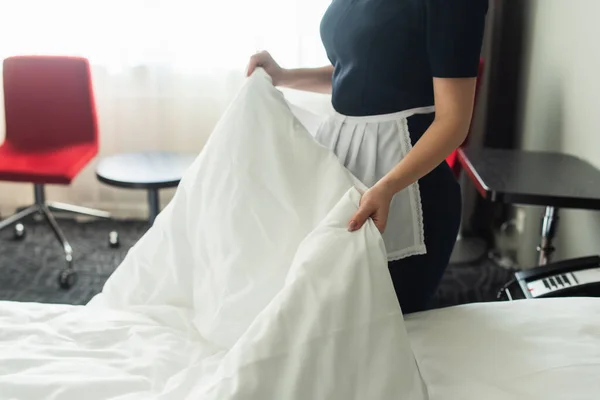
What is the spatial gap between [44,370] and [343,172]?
2.01ft

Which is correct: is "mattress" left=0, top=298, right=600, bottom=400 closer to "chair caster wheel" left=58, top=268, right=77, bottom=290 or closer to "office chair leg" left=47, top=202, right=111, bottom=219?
"chair caster wheel" left=58, top=268, right=77, bottom=290

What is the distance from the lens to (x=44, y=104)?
9.25ft

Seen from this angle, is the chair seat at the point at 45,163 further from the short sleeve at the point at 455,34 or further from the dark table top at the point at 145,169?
the short sleeve at the point at 455,34

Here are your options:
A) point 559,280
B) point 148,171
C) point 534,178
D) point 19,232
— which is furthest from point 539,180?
point 19,232

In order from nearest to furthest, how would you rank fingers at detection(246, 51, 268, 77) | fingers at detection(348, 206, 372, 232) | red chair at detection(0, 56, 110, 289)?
fingers at detection(348, 206, 372, 232)
fingers at detection(246, 51, 268, 77)
red chair at detection(0, 56, 110, 289)

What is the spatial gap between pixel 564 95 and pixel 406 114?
119 centimetres

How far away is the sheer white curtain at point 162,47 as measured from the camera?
116 inches

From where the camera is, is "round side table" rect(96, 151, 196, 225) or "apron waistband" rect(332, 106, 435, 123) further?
"round side table" rect(96, 151, 196, 225)

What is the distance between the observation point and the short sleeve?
1006 millimetres

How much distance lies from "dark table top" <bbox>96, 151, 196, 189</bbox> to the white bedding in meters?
1.06

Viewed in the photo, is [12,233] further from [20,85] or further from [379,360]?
[379,360]

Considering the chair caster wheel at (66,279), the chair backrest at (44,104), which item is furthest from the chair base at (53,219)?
the chair backrest at (44,104)

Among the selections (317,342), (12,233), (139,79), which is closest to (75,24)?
(139,79)

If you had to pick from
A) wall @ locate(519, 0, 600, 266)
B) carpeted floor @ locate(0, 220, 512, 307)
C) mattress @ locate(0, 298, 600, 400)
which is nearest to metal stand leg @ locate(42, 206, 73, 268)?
carpeted floor @ locate(0, 220, 512, 307)
